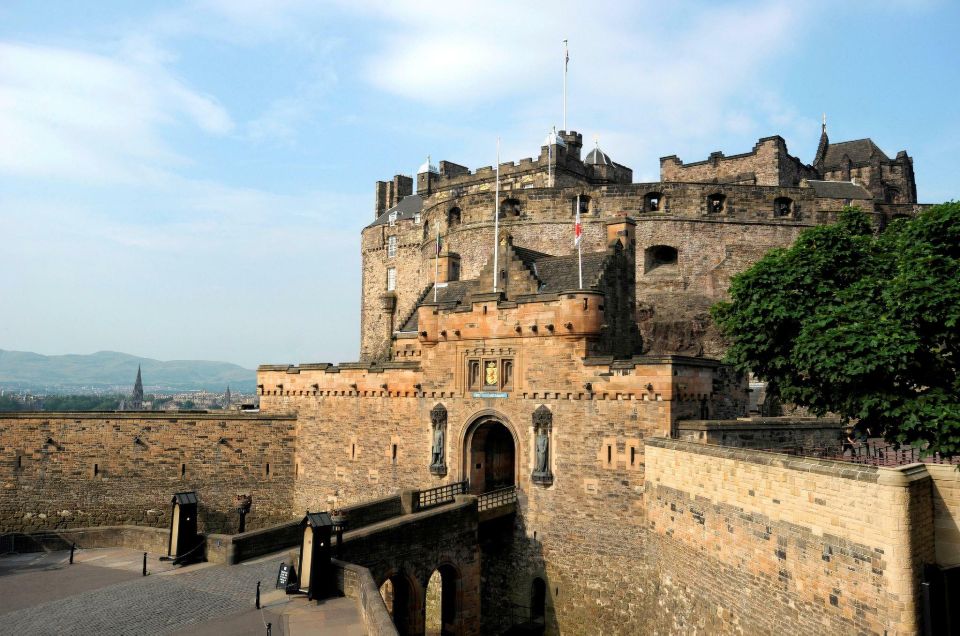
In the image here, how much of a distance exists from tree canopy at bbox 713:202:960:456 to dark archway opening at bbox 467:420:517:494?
891 centimetres

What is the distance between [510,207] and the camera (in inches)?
1646

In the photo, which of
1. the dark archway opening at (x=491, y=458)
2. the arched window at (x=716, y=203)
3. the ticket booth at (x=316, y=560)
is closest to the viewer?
the ticket booth at (x=316, y=560)

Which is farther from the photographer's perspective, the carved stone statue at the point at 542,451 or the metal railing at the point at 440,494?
the metal railing at the point at 440,494

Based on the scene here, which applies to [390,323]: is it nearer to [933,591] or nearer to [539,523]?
[539,523]

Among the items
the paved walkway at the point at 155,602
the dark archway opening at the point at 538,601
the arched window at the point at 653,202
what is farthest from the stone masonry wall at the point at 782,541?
the arched window at the point at 653,202

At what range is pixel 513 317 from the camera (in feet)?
81.1

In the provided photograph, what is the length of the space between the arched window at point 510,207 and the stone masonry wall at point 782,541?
75.2ft

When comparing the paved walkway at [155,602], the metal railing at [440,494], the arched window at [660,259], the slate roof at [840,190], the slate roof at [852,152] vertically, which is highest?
the slate roof at [852,152]

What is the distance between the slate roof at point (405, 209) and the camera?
200 ft

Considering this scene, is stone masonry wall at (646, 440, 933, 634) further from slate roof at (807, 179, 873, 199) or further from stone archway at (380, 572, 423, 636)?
slate roof at (807, 179, 873, 199)

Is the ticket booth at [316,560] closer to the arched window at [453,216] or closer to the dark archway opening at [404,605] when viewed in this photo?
the dark archway opening at [404,605]

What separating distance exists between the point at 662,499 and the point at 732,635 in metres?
4.13

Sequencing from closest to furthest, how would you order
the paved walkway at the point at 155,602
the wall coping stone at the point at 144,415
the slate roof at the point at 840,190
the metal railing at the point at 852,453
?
1. the paved walkway at the point at 155,602
2. the metal railing at the point at 852,453
3. the wall coping stone at the point at 144,415
4. the slate roof at the point at 840,190

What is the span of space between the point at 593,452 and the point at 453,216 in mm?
24569
